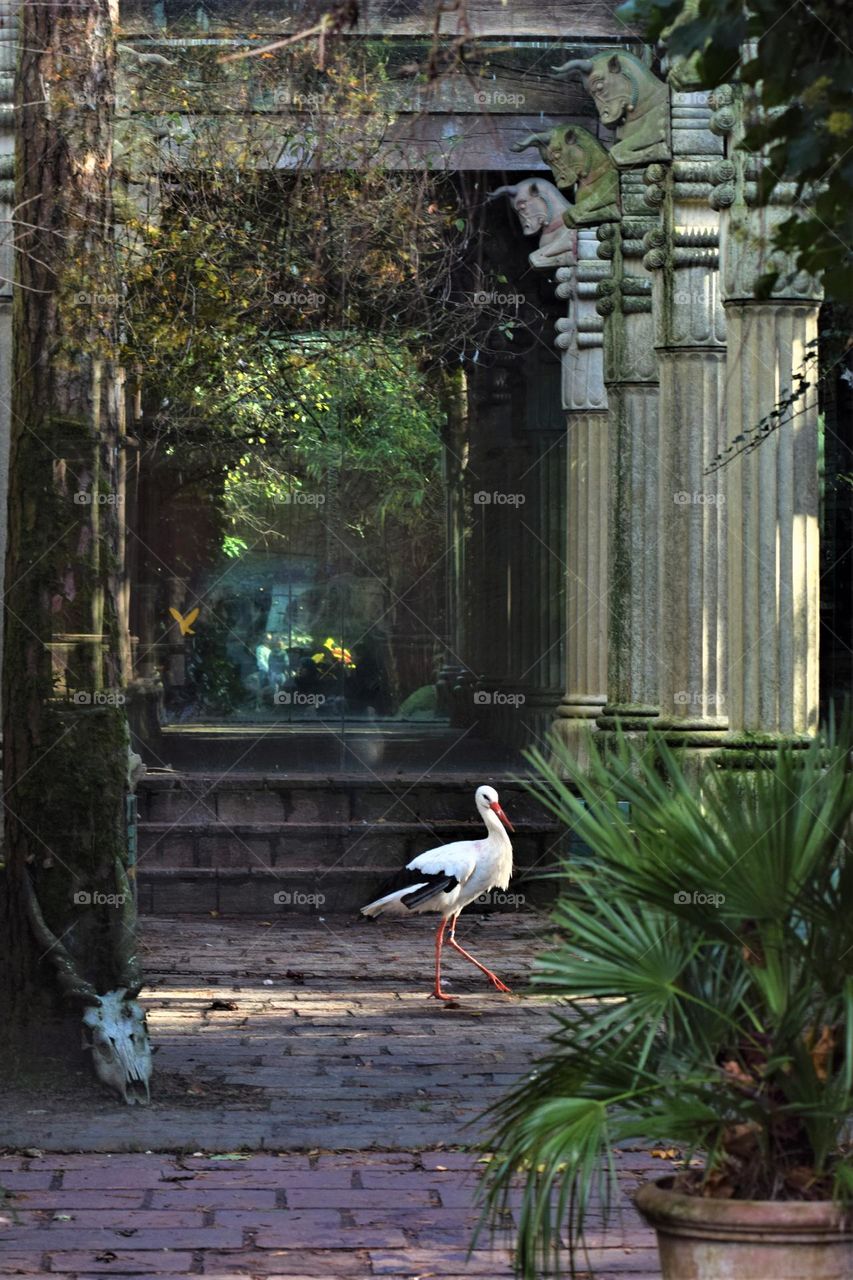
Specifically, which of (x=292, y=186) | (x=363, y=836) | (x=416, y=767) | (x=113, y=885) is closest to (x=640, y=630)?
(x=363, y=836)

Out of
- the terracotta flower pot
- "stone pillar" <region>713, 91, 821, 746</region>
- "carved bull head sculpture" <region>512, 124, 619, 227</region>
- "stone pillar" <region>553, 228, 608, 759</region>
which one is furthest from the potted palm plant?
"stone pillar" <region>553, 228, 608, 759</region>

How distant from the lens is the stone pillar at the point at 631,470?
15.9 meters

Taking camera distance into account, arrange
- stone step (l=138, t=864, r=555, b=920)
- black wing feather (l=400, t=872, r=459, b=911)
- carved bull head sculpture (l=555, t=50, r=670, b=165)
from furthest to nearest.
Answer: stone step (l=138, t=864, r=555, b=920) < carved bull head sculpture (l=555, t=50, r=670, b=165) < black wing feather (l=400, t=872, r=459, b=911)

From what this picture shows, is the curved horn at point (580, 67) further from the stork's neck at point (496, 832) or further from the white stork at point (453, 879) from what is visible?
the white stork at point (453, 879)

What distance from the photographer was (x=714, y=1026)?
5.08 m

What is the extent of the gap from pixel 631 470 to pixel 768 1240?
1221cm

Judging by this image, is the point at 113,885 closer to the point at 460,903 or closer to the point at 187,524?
the point at 460,903

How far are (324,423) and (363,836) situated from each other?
256 inches

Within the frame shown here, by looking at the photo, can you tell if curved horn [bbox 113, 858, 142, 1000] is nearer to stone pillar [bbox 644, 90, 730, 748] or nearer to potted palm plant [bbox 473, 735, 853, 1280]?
potted palm plant [bbox 473, 735, 853, 1280]

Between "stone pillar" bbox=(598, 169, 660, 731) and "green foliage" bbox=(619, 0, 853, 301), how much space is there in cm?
1076

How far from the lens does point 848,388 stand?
71.0 feet

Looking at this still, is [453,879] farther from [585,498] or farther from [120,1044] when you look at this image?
[585,498]

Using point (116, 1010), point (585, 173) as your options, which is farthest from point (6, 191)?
point (116, 1010)

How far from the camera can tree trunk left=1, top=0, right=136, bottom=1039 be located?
9227 millimetres
